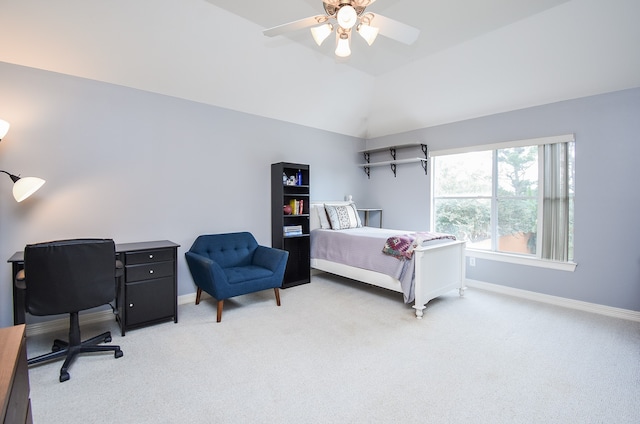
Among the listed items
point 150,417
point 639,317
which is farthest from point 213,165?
point 639,317

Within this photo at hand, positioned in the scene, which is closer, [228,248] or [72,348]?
[72,348]

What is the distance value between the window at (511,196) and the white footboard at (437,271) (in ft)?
2.61

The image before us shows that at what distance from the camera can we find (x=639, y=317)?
3.01m

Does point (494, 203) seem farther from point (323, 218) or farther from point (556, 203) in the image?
point (323, 218)

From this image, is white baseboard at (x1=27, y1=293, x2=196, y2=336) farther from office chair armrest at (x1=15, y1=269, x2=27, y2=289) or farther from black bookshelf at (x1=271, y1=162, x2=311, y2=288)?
black bookshelf at (x1=271, y1=162, x2=311, y2=288)

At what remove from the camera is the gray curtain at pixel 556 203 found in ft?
11.3

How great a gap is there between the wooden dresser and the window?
4518 millimetres

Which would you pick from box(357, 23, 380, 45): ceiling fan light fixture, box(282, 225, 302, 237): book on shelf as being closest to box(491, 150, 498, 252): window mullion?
box(282, 225, 302, 237): book on shelf

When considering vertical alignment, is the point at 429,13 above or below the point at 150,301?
above

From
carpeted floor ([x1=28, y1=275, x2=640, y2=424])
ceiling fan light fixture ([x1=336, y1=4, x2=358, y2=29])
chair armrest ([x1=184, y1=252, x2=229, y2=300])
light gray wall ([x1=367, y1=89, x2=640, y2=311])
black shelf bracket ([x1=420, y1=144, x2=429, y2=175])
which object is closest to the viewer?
carpeted floor ([x1=28, y1=275, x2=640, y2=424])

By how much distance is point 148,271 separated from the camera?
279cm

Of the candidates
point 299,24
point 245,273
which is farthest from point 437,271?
point 299,24

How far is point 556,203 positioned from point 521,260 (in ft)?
2.63

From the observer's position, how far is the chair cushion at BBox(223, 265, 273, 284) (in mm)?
3100
